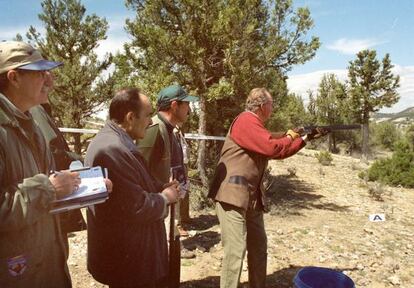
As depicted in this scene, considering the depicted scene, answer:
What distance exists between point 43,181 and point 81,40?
626 inches

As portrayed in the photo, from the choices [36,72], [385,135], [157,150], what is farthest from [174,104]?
[385,135]

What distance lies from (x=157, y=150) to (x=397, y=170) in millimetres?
12382

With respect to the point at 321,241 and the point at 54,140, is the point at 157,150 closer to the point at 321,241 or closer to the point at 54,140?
the point at 54,140

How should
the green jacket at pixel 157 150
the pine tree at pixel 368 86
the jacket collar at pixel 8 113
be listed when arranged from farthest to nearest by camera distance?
the pine tree at pixel 368 86 < the green jacket at pixel 157 150 < the jacket collar at pixel 8 113

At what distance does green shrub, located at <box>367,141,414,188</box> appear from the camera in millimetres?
12998

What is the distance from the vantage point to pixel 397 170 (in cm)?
1344

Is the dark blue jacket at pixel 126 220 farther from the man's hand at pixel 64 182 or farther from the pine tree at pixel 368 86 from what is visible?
the pine tree at pixel 368 86

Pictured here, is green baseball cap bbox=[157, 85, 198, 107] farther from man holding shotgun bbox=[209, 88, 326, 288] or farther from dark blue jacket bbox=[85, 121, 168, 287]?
dark blue jacket bbox=[85, 121, 168, 287]

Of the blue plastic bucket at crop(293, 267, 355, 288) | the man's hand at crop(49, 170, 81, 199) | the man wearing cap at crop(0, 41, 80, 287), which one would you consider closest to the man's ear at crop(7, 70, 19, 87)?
the man wearing cap at crop(0, 41, 80, 287)

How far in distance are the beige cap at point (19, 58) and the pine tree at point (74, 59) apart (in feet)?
45.9

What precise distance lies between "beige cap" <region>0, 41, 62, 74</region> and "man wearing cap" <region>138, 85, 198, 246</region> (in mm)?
1596

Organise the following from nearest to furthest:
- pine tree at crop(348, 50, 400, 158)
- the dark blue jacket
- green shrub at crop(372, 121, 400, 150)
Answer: the dark blue jacket
pine tree at crop(348, 50, 400, 158)
green shrub at crop(372, 121, 400, 150)

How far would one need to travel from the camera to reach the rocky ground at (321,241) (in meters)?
4.81

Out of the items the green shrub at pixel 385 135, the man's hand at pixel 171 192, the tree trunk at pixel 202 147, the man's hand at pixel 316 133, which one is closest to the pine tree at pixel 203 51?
the tree trunk at pixel 202 147
